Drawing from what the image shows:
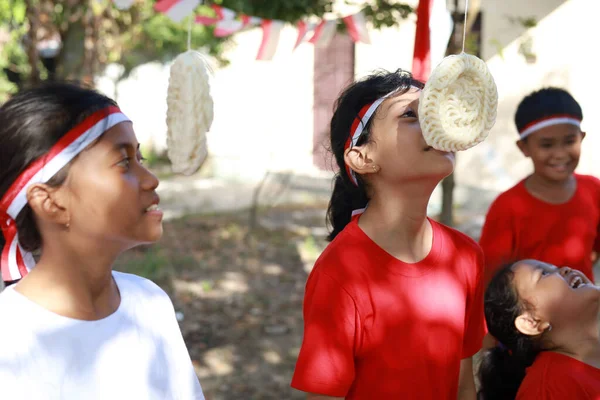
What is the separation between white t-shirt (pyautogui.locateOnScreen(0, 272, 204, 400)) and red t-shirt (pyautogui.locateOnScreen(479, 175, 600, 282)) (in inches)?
57.2

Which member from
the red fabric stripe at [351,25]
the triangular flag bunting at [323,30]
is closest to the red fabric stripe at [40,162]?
the red fabric stripe at [351,25]

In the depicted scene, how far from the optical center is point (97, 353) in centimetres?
146

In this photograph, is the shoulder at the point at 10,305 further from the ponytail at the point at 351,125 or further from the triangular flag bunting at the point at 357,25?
the triangular flag bunting at the point at 357,25

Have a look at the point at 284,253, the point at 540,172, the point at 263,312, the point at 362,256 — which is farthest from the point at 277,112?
A: the point at 362,256

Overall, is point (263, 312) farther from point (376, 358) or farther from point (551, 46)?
point (551, 46)

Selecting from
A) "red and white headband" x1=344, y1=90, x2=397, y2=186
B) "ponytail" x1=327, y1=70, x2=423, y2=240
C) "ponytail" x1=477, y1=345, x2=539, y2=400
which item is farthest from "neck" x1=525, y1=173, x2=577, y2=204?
"red and white headband" x1=344, y1=90, x2=397, y2=186

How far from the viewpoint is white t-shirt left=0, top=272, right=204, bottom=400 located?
1.36 m

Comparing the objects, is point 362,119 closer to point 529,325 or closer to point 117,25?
point 529,325

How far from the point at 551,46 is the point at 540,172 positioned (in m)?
4.74

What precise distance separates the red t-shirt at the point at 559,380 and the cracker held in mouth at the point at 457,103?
747mm

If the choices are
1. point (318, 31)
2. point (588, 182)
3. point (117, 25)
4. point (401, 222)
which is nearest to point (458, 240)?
point (401, 222)

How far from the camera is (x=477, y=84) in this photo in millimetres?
1656

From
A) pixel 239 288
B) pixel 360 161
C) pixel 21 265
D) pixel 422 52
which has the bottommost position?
pixel 239 288

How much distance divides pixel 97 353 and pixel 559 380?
1251 millimetres
